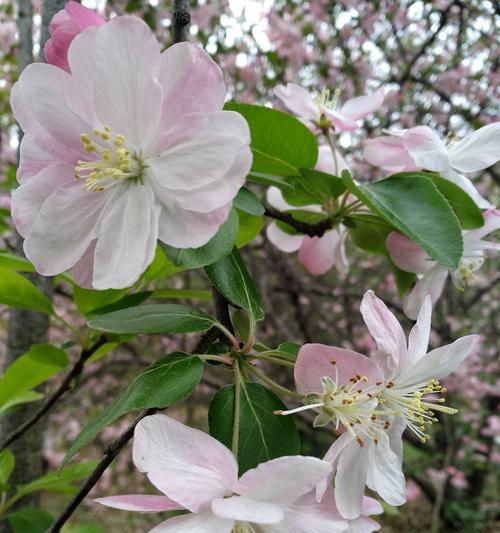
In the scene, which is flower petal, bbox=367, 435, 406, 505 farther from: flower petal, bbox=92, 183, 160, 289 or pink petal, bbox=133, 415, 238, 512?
flower petal, bbox=92, 183, 160, 289

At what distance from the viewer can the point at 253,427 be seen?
576 millimetres

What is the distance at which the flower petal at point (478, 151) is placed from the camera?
31.9 inches

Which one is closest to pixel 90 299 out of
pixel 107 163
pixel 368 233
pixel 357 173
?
pixel 107 163

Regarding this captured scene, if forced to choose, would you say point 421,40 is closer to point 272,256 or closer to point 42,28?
point 272,256

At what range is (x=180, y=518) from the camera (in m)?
0.47

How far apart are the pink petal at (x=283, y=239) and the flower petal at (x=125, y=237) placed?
0.51 m

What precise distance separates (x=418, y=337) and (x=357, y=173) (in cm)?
384

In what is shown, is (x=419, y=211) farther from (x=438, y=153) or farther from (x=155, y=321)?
(x=155, y=321)

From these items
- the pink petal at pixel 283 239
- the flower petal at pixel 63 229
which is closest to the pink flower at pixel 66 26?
the flower petal at pixel 63 229

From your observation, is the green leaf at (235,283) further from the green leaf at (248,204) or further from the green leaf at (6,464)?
the green leaf at (6,464)

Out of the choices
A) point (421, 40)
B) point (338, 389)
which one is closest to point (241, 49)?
point (421, 40)

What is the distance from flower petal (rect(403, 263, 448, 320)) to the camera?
842 millimetres

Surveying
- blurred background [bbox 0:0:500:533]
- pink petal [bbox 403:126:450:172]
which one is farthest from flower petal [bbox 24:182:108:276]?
blurred background [bbox 0:0:500:533]

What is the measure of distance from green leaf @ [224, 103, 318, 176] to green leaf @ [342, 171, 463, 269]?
0.08 m
